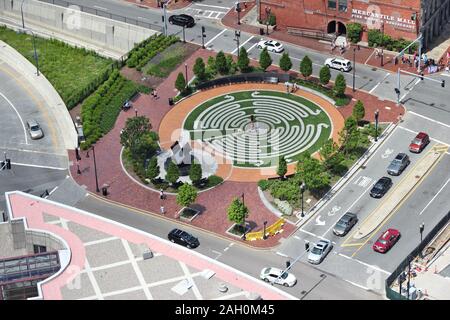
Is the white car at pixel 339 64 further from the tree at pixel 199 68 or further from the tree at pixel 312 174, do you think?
the tree at pixel 312 174

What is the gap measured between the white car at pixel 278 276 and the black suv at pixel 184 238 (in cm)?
1045

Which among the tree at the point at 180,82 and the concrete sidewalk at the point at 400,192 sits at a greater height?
the tree at the point at 180,82

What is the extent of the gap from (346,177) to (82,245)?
42399mm

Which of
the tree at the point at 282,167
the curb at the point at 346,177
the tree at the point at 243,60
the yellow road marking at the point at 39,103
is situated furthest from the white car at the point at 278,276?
the tree at the point at 243,60

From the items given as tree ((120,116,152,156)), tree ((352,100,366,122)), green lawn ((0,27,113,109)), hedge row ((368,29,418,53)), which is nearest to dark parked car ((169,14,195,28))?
green lawn ((0,27,113,109))

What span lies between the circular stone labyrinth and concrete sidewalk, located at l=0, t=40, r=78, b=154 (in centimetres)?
1706

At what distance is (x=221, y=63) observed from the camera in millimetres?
162000

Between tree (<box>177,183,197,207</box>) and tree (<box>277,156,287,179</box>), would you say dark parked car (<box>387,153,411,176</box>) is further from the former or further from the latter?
tree (<box>177,183,197,207</box>)

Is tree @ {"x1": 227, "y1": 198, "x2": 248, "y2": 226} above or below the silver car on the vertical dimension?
above

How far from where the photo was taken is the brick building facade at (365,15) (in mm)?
163375

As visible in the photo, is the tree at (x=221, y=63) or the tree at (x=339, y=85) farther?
the tree at (x=221, y=63)

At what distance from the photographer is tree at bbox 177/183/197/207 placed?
431 ft

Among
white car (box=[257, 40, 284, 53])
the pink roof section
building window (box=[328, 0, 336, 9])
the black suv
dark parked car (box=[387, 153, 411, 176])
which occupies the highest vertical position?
the pink roof section
